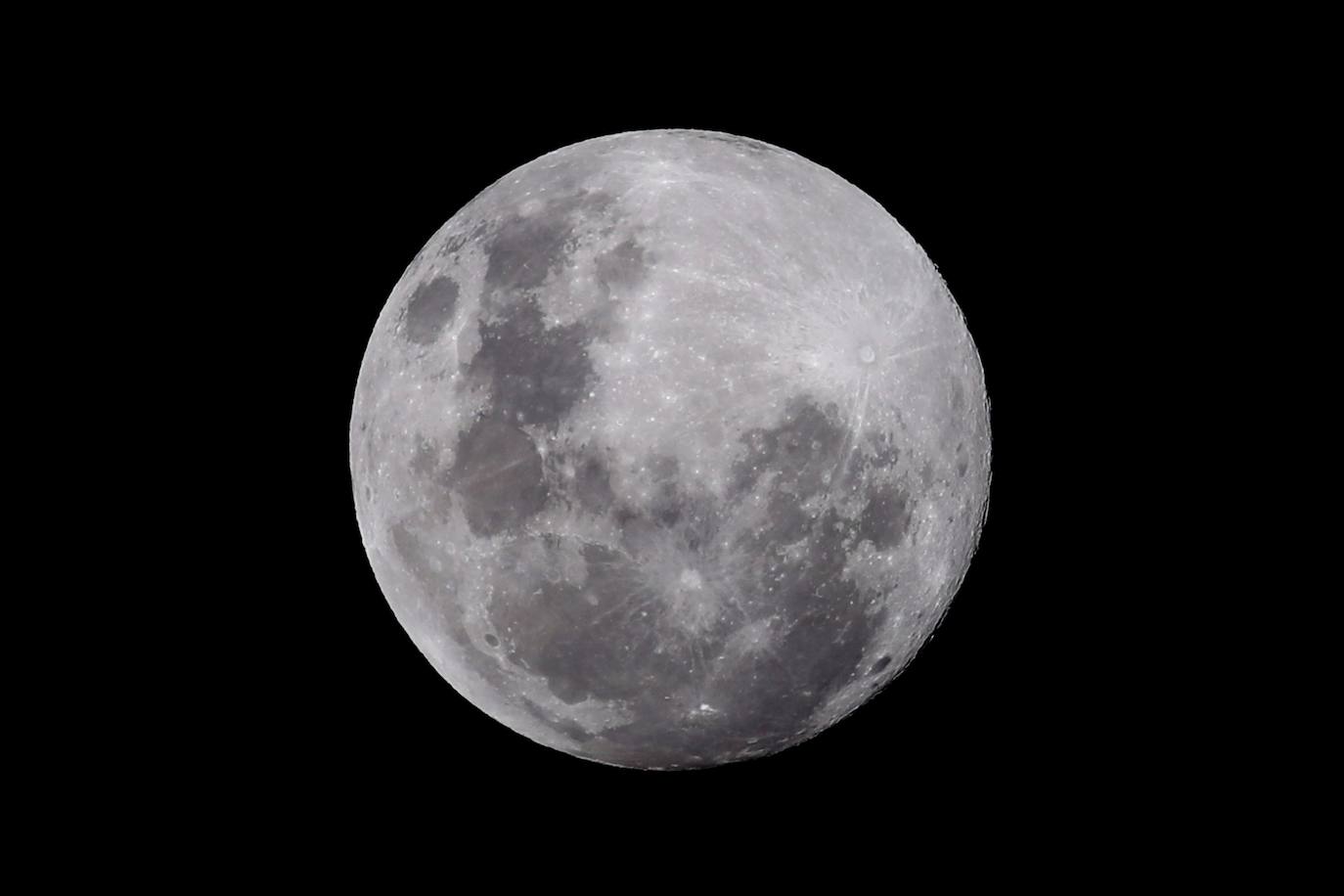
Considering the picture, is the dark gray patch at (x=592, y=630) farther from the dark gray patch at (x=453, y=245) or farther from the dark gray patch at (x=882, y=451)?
the dark gray patch at (x=453, y=245)

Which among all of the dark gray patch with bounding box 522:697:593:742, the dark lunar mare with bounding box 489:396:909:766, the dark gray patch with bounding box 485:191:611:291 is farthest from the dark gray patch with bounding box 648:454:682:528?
the dark gray patch with bounding box 522:697:593:742

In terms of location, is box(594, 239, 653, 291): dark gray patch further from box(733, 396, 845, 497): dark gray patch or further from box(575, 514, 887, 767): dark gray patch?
box(575, 514, 887, 767): dark gray patch

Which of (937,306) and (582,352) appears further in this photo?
(937,306)

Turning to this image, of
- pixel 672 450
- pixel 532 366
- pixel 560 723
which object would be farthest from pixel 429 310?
pixel 560 723

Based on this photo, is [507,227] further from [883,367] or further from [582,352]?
[883,367]

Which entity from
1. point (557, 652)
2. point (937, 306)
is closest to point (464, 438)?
point (557, 652)

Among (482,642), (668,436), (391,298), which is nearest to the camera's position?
(668,436)

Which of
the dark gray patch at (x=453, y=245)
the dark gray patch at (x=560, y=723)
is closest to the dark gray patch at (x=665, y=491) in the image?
the dark gray patch at (x=560, y=723)
